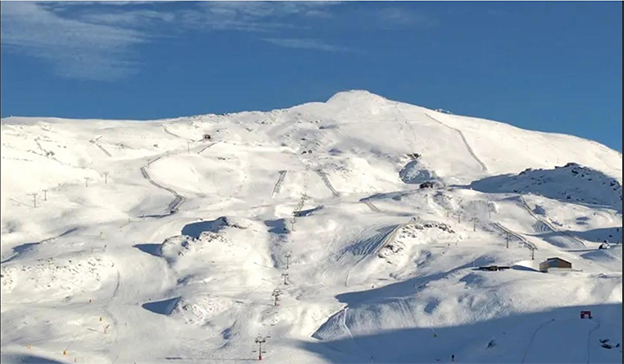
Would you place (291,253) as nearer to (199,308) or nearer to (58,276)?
(199,308)

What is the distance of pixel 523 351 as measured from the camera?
64125 millimetres

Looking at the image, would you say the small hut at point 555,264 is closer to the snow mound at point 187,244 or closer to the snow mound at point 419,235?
the snow mound at point 419,235

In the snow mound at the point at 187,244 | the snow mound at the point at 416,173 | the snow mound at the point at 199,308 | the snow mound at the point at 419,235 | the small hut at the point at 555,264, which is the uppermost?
the small hut at the point at 555,264

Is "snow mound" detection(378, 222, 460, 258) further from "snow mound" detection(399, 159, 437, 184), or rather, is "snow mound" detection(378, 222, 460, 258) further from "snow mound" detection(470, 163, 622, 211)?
"snow mound" detection(399, 159, 437, 184)

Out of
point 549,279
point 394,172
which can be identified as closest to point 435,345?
point 549,279

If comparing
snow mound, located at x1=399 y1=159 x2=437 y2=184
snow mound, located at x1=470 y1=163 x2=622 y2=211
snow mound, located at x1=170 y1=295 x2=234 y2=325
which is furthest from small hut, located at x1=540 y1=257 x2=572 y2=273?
snow mound, located at x1=399 y1=159 x2=437 y2=184

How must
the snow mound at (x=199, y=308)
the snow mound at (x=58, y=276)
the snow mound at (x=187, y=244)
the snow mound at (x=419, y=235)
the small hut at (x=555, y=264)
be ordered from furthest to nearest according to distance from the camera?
1. the snow mound at (x=419, y=235)
2. the snow mound at (x=187, y=244)
3. the small hut at (x=555, y=264)
4. the snow mound at (x=199, y=308)
5. the snow mound at (x=58, y=276)

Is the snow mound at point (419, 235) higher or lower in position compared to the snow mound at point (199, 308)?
lower

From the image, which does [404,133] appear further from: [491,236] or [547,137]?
[491,236]

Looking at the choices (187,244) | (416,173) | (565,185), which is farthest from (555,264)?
(416,173)

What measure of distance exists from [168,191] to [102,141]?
28481mm

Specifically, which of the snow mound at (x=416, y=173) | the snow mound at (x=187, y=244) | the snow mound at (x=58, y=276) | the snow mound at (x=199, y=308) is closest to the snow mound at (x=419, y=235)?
the snow mound at (x=187, y=244)

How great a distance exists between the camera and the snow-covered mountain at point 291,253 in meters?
67.6

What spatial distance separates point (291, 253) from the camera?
92125mm
